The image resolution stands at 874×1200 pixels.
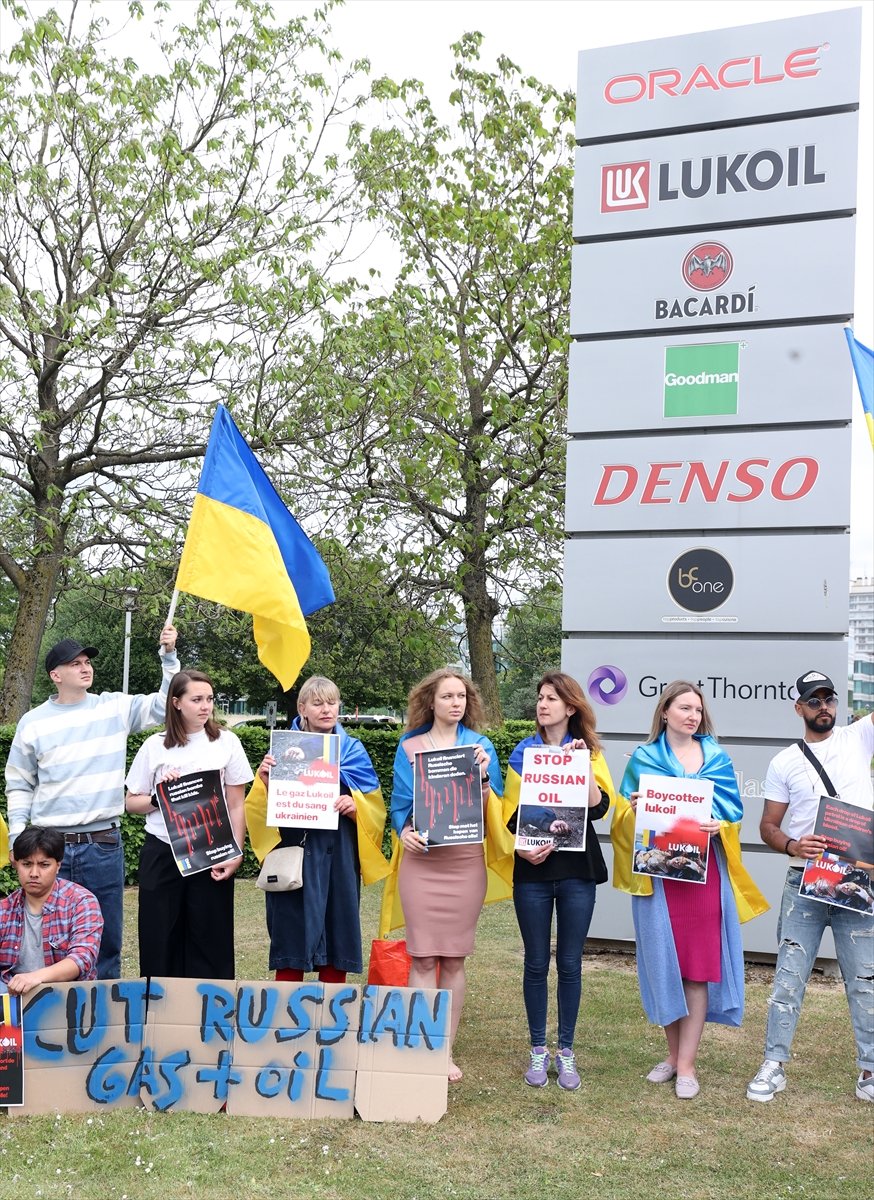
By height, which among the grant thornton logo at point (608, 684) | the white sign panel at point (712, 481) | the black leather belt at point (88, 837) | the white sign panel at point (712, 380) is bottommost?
the black leather belt at point (88, 837)

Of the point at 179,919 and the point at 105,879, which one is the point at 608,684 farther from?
the point at 105,879

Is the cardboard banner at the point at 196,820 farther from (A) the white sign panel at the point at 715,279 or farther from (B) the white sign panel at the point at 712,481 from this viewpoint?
(A) the white sign panel at the point at 715,279

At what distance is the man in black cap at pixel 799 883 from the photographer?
531 centimetres

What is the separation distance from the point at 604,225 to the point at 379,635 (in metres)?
9.93

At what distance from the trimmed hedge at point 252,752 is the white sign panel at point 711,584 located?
2.68 m

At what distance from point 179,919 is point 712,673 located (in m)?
4.16

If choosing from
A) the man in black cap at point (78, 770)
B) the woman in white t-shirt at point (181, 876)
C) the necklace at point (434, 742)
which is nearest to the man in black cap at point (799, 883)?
the necklace at point (434, 742)

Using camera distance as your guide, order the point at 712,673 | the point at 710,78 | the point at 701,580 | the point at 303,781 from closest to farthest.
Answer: the point at 303,781 < the point at 712,673 < the point at 701,580 < the point at 710,78

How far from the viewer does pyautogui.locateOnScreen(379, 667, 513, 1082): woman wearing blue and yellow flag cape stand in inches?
212

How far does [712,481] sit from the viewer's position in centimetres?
810

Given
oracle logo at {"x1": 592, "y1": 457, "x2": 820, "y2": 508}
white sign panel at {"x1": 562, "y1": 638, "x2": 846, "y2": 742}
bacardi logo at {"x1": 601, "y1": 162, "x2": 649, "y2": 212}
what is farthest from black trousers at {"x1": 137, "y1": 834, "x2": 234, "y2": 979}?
bacardi logo at {"x1": 601, "y1": 162, "x2": 649, "y2": 212}

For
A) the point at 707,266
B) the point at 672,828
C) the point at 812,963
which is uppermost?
the point at 707,266

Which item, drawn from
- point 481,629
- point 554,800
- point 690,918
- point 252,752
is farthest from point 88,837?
point 481,629

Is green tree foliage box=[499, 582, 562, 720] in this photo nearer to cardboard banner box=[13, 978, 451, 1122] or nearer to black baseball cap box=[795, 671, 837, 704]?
black baseball cap box=[795, 671, 837, 704]
